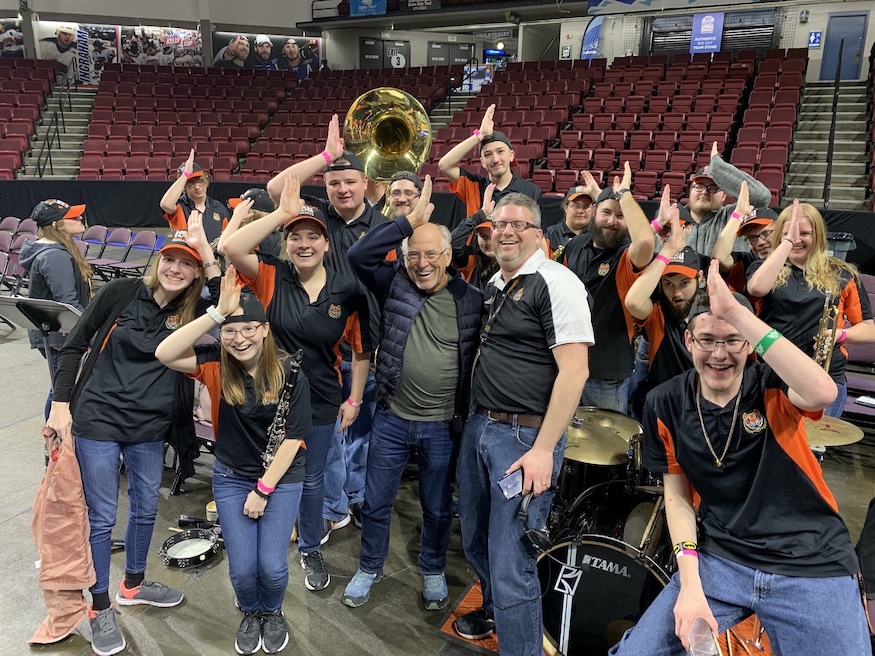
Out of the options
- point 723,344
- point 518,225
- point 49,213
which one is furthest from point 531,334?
point 49,213

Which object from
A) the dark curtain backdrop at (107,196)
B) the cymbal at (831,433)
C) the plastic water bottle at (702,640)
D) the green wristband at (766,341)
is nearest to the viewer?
the green wristband at (766,341)

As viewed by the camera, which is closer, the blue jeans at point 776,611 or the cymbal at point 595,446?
the blue jeans at point 776,611

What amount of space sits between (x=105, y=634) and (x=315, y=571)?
97 cm

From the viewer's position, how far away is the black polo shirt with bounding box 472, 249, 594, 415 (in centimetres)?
242

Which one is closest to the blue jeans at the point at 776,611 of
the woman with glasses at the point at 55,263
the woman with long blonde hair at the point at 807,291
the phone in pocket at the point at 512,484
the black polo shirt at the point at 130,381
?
the phone in pocket at the point at 512,484

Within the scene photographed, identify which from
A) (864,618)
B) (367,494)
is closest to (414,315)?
→ (367,494)

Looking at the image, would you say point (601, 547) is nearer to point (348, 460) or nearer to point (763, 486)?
point (763, 486)

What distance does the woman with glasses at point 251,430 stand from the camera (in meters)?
2.59

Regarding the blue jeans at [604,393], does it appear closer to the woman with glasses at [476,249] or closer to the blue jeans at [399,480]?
the woman with glasses at [476,249]

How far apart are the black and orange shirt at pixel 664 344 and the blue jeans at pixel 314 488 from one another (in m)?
1.66

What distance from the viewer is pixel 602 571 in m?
2.49

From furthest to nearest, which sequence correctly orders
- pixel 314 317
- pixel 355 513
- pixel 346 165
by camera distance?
pixel 355 513
pixel 346 165
pixel 314 317

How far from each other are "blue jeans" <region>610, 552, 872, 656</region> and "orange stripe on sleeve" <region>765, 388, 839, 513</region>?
0.27m

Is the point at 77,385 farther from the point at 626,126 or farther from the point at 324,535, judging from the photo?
the point at 626,126
